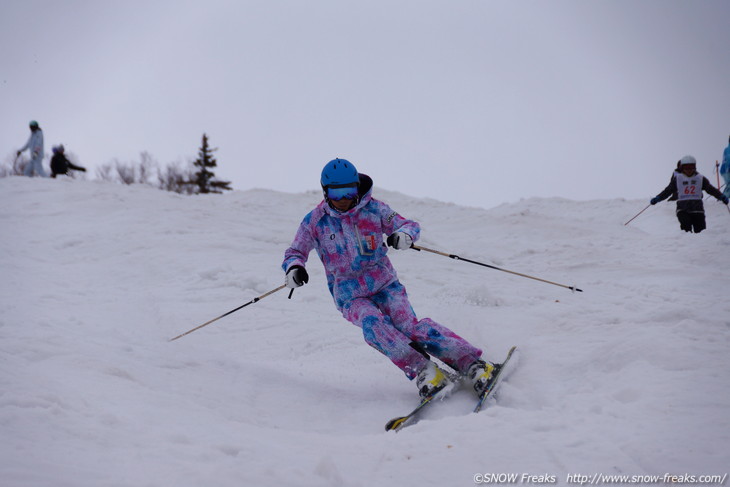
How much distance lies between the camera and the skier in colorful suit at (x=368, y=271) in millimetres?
3818

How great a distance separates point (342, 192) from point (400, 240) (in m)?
0.64

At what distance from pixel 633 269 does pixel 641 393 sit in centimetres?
561

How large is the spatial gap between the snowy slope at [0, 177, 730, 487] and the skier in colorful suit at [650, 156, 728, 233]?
139 centimetres

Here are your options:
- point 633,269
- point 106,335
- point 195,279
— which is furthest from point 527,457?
point 633,269

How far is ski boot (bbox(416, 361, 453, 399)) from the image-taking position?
11.7ft

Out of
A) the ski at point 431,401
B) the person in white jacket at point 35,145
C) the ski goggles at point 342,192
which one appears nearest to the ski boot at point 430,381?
the ski at point 431,401

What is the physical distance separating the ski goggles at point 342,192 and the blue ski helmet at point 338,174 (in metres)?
0.03

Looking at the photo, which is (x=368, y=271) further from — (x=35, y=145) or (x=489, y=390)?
(x=35, y=145)

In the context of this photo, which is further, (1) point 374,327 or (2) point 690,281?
(2) point 690,281

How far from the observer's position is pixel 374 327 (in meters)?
3.82

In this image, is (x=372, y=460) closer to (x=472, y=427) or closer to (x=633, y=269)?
(x=472, y=427)

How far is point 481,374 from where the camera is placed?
3.61 meters

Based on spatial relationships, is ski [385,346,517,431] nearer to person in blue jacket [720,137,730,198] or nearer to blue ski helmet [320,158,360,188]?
blue ski helmet [320,158,360,188]

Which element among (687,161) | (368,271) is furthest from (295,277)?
(687,161)
